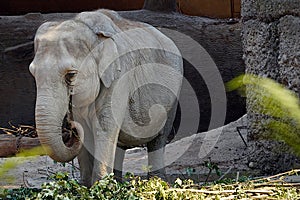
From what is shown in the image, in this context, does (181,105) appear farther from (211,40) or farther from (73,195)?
(73,195)

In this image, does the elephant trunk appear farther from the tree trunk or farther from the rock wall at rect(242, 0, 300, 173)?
the tree trunk

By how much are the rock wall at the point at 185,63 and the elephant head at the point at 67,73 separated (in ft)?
8.84

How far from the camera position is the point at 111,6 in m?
6.85

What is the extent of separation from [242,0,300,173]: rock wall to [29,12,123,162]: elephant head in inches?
37.9

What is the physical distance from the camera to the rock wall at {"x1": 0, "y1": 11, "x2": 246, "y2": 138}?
5.66 m

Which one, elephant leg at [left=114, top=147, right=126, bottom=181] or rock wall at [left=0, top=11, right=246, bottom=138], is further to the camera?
rock wall at [left=0, top=11, right=246, bottom=138]

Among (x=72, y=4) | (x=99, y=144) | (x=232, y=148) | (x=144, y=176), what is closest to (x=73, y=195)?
(x=99, y=144)

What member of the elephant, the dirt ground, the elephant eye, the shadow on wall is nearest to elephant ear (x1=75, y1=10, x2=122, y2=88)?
the elephant

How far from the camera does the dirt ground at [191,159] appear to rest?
155 inches

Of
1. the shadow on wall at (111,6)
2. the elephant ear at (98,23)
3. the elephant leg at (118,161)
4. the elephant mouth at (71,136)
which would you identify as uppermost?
the elephant ear at (98,23)

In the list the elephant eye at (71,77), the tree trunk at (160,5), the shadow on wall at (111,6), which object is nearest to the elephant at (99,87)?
the elephant eye at (71,77)

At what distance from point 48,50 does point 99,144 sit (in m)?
0.42

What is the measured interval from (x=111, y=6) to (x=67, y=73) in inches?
162

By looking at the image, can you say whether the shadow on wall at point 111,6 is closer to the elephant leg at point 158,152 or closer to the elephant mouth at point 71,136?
the elephant leg at point 158,152
